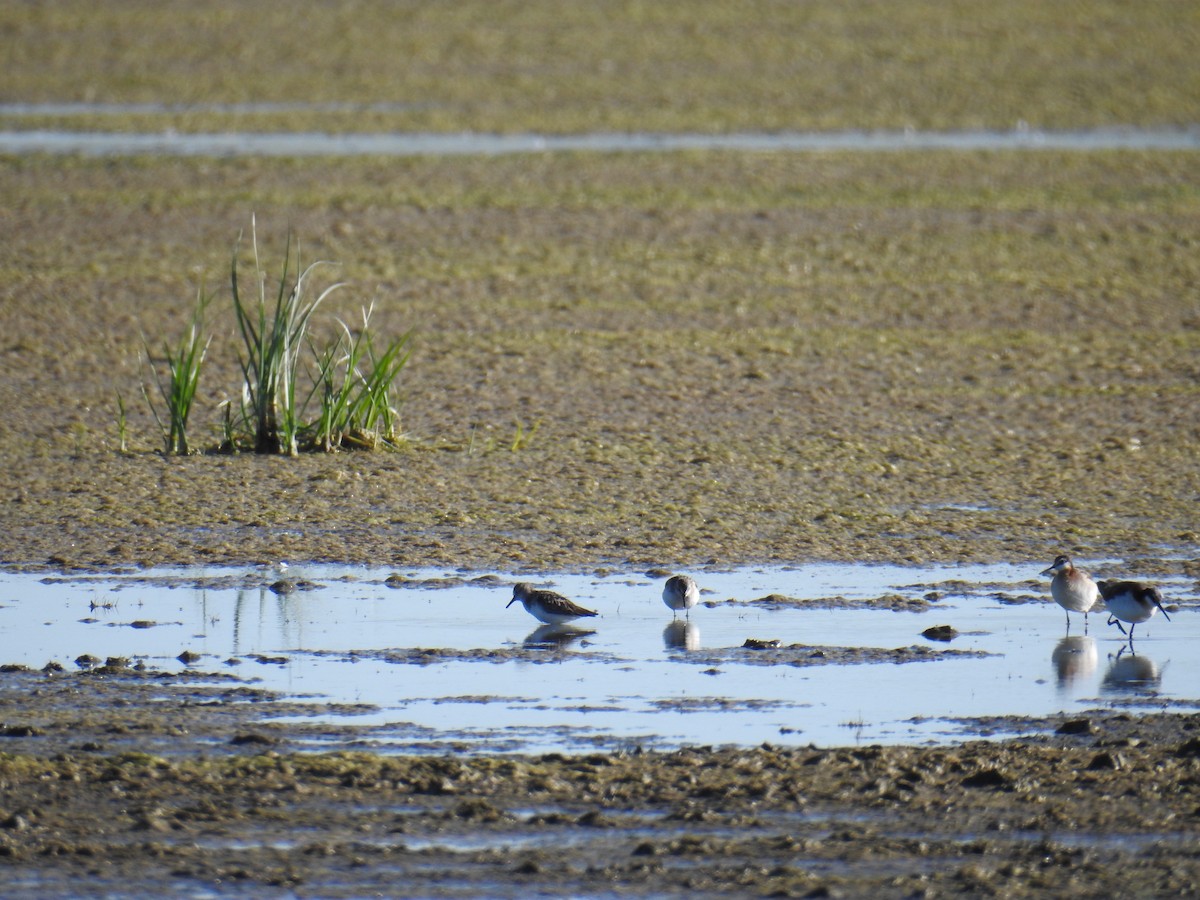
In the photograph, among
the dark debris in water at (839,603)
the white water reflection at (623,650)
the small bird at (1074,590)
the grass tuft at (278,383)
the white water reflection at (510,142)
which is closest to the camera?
the white water reflection at (623,650)

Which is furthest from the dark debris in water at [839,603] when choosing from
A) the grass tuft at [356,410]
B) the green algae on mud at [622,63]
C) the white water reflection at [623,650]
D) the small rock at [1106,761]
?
the green algae on mud at [622,63]

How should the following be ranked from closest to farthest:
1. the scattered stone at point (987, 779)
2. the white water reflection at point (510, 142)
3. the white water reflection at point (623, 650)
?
the scattered stone at point (987, 779) → the white water reflection at point (623, 650) → the white water reflection at point (510, 142)

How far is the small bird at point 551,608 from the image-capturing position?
8094 millimetres

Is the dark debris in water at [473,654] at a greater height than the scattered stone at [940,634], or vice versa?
the scattered stone at [940,634]

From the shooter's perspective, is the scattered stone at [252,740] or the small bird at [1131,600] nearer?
the scattered stone at [252,740]

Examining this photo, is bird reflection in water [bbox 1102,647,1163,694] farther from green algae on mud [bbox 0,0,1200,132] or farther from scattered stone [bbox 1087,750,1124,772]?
green algae on mud [bbox 0,0,1200,132]

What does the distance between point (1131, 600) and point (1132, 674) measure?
0.41 meters

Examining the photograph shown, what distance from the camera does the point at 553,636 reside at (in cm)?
810

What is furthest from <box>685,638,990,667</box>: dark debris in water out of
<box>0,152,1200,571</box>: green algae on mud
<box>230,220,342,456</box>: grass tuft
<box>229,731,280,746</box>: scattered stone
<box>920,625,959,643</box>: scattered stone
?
<box>230,220,342,456</box>: grass tuft

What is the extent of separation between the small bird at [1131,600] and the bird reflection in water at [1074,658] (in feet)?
0.60

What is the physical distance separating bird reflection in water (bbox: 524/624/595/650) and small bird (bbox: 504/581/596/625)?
39 mm

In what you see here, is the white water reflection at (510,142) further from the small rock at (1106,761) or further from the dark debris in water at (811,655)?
the small rock at (1106,761)

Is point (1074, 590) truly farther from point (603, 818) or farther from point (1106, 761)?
point (603, 818)

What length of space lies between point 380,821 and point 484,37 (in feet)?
71.8
